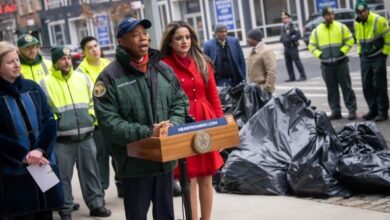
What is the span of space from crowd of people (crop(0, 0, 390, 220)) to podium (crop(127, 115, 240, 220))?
3.1 inches

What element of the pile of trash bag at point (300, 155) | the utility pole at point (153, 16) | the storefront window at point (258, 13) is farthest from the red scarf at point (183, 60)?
the storefront window at point (258, 13)

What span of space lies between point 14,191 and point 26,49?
2344 mm

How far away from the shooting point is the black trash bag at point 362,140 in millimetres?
6773

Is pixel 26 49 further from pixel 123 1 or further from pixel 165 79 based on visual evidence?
pixel 123 1

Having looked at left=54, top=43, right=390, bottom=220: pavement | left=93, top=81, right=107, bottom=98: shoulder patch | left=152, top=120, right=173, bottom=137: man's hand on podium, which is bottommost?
left=54, top=43, right=390, bottom=220: pavement

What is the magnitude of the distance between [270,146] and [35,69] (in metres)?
2.53

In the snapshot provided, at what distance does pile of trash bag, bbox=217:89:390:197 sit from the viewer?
20.9 ft

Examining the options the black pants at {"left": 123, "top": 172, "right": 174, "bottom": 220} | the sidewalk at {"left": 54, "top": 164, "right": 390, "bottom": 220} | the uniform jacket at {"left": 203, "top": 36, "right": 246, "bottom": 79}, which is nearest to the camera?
the black pants at {"left": 123, "top": 172, "right": 174, "bottom": 220}

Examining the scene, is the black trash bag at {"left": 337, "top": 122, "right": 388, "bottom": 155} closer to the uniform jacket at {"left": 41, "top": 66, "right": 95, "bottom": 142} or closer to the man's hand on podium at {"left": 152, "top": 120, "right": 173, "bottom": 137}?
the uniform jacket at {"left": 41, "top": 66, "right": 95, "bottom": 142}

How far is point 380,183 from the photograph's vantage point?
20.2 feet

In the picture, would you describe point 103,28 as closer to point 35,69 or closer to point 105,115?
point 35,69

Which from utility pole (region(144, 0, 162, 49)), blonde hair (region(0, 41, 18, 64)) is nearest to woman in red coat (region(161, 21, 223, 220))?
blonde hair (region(0, 41, 18, 64))

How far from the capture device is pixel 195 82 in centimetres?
538

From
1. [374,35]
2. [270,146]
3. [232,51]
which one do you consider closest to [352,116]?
[374,35]
